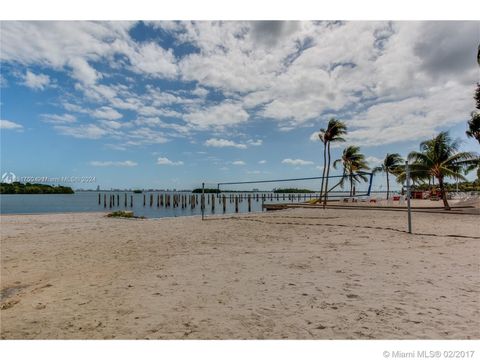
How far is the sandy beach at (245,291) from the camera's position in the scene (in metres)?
2.74

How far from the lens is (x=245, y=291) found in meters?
3.74

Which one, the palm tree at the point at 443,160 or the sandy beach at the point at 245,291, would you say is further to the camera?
the palm tree at the point at 443,160

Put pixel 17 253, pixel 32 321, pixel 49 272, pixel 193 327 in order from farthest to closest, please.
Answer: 1. pixel 17 253
2. pixel 49 272
3. pixel 32 321
4. pixel 193 327

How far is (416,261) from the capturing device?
515 centimetres

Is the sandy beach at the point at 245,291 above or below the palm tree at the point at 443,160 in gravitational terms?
below

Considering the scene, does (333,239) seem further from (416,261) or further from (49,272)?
(49,272)

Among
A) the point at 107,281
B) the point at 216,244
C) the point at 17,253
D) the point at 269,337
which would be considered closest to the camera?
the point at 269,337

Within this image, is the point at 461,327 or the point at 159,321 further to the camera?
the point at 159,321

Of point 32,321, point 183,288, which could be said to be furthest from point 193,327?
point 32,321

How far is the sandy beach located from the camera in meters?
2.74

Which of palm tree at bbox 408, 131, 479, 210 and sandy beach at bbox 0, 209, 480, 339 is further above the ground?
palm tree at bbox 408, 131, 479, 210

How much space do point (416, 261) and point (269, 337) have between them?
3892mm

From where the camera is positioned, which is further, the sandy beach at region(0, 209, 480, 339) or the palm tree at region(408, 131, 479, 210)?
the palm tree at region(408, 131, 479, 210)

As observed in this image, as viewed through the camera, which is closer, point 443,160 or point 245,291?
point 245,291
